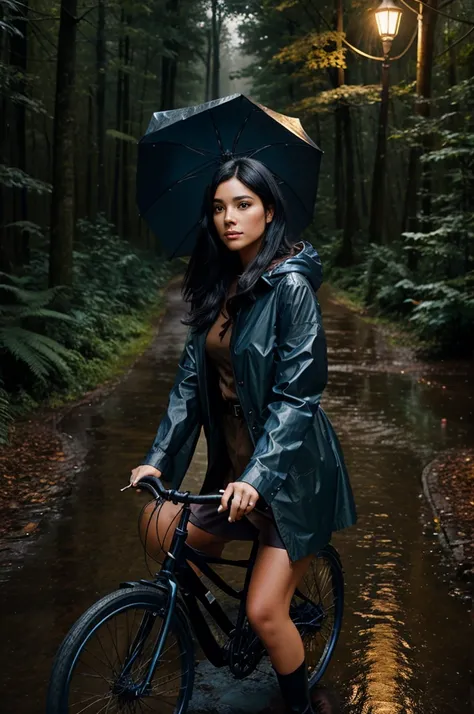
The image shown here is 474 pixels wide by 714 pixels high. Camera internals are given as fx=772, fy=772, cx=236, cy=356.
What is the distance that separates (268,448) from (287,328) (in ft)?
1.59

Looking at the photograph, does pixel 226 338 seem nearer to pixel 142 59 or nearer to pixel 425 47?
pixel 425 47

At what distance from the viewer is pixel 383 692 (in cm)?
383

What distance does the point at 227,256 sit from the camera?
344cm

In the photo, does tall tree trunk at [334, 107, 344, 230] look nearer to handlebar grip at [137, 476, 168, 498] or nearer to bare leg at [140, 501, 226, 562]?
bare leg at [140, 501, 226, 562]

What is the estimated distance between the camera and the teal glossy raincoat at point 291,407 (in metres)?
2.89

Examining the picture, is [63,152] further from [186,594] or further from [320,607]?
[186,594]

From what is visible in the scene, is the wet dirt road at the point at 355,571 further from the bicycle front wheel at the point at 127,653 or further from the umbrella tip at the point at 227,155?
the umbrella tip at the point at 227,155

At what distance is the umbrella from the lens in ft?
11.1

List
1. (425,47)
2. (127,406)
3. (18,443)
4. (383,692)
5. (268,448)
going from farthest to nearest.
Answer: (425,47)
(127,406)
(18,443)
(383,692)
(268,448)

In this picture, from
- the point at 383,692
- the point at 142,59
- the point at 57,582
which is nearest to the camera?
the point at 383,692

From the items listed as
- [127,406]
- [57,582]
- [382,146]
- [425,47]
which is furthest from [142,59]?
[57,582]

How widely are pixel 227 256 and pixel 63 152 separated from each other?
30.5 feet

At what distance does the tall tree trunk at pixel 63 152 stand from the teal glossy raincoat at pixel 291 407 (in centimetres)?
958

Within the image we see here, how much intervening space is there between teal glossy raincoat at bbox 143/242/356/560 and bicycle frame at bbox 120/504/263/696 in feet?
1.10
